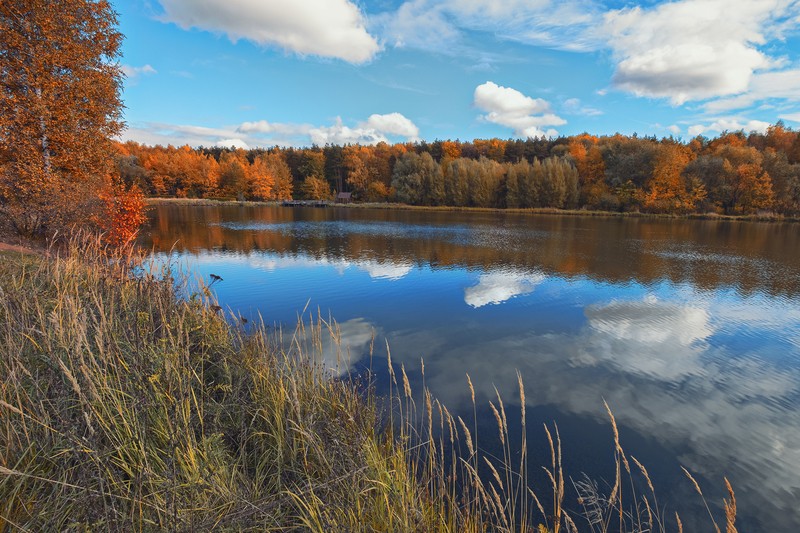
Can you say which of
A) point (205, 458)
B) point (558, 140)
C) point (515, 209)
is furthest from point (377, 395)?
point (558, 140)

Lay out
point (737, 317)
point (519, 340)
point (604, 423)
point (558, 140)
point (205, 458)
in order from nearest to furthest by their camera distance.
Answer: point (205, 458), point (604, 423), point (519, 340), point (737, 317), point (558, 140)

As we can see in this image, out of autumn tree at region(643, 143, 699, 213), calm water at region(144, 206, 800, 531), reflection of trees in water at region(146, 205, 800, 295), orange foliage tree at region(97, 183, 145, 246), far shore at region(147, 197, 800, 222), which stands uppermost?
autumn tree at region(643, 143, 699, 213)

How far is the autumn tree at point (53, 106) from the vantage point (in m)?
13.6

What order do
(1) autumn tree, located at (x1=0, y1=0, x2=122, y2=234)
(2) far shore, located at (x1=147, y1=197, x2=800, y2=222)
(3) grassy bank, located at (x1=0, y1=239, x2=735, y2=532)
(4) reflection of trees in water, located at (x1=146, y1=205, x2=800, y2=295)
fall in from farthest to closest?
1. (2) far shore, located at (x1=147, y1=197, x2=800, y2=222)
2. (4) reflection of trees in water, located at (x1=146, y1=205, x2=800, y2=295)
3. (1) autumn tree, located at (x1=0, y1=0, x2=122, y2=234)
4. (3) grassy bank, located at (x1=0, y1=239, x2=735, y2=532)

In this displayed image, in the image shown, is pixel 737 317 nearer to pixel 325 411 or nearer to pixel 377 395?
pixel 377 395

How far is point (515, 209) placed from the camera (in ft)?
233

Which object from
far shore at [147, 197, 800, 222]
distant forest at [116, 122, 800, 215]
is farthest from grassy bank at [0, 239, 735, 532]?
far shore at [147, 197, 800, 222]

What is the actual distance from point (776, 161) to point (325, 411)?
76198 mm

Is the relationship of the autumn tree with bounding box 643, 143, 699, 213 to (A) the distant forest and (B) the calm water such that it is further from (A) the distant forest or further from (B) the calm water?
(B) the calm water

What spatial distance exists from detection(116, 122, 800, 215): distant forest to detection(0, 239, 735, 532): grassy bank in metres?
53.6

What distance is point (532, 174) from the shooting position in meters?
69.6

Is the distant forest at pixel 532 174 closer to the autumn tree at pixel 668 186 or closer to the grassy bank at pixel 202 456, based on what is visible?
the autumn tree at pixel 668 186

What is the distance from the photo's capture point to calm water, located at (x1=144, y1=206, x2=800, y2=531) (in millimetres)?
5711

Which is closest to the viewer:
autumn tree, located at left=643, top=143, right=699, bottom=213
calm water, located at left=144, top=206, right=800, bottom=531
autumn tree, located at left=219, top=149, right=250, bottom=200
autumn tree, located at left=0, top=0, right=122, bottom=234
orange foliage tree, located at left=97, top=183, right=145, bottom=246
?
calm water, located at left=144, top=206, right=800, bottom=531
